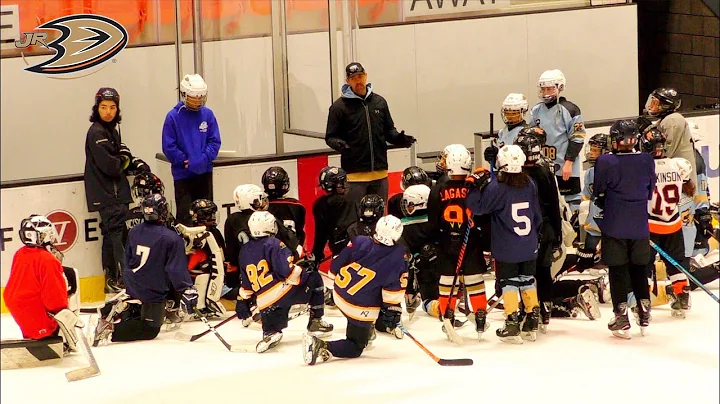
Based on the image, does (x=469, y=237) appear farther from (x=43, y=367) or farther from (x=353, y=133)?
(x=43, y=367)

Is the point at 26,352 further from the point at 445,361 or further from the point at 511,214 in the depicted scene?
the point at 511,214

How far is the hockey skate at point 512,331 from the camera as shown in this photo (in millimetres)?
7488

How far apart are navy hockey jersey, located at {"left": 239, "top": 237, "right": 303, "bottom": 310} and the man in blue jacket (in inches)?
51.4

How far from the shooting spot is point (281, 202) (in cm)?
808

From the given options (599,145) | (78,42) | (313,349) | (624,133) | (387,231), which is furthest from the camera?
(78,42)

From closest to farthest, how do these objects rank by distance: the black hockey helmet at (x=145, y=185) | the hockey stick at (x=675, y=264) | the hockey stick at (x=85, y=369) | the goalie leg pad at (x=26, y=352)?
1. the hockey stick at (x=85, y=369)
2. the goalie leg pad at (x=26, y=352)
3. the hockey stick at (x=675, y=264)
4. the black hockey helmet at (x=145, y=185)

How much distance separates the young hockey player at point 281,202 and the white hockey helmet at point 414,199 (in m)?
0.69

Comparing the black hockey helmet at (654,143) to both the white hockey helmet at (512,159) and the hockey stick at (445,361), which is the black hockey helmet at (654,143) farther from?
the hockey stick at (445,361)

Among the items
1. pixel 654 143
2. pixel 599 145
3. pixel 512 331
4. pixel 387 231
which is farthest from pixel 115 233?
pixel 654 143

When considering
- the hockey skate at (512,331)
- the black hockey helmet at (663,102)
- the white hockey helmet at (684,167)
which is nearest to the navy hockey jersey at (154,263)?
the hockey skate at (512,331)

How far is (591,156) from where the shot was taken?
8.50m

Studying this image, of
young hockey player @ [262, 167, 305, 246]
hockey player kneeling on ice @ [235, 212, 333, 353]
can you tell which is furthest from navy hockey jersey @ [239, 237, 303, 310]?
young hockey player @ [262, 167, 305, 246]

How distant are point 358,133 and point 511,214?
1.71 m

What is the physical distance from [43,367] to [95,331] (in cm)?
53
